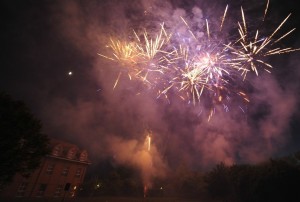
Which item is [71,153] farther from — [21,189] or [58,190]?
[21,189]

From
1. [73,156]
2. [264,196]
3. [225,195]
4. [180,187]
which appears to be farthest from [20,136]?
[180,187]

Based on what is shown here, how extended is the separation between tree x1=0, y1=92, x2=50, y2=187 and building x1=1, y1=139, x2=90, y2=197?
1491cm

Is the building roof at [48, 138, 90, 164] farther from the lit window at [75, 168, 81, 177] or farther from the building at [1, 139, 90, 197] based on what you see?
the lit window at [75, 168, 81, 177]

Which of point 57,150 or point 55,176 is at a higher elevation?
point 57,150

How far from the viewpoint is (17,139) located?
71.5 feet

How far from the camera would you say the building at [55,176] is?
3852cm

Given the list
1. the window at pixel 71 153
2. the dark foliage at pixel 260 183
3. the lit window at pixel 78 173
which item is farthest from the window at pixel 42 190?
the dark foliage at pixel 260 183

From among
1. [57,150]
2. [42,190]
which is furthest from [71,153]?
[42,190]

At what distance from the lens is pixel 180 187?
211 ft

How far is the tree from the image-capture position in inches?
817

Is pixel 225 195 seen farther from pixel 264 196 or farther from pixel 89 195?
pixel 89 195

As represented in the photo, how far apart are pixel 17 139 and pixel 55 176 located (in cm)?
2479

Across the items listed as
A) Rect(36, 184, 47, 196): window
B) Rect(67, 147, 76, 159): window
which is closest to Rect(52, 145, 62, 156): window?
Rect(67, 147, 76, 159): window

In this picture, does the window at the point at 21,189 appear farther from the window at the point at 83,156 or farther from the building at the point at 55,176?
the window at the point at 83,156
